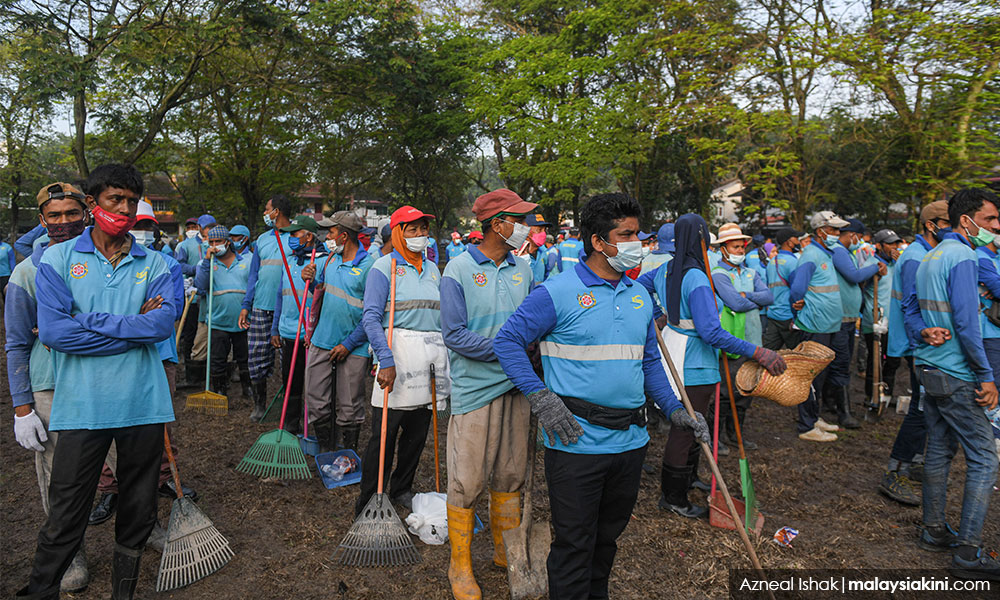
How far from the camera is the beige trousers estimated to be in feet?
11.0

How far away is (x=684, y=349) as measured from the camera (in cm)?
448

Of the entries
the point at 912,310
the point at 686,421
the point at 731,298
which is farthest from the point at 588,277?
the point at 912,310

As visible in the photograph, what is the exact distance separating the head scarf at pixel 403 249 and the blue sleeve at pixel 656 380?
1.92m

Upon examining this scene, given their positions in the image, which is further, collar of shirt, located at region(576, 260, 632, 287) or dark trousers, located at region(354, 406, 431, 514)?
dark trousers, located at region(354, 406, 431, 514)

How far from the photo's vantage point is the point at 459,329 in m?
3.33

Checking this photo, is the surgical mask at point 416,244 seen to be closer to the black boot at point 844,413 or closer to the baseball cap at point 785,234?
the black boot at point 844,413

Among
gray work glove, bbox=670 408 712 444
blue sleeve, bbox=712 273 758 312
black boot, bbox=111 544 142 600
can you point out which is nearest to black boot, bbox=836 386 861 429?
blue sleeve, bbox=712 273 758 312

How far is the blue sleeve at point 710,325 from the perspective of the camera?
4109mm

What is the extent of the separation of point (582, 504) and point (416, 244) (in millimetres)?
2184

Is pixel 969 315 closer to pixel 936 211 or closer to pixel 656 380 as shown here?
pixel 936 211

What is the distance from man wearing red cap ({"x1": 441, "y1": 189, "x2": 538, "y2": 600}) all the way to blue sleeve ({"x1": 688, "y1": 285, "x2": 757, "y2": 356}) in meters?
1.54

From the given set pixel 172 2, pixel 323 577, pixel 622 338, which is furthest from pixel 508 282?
pixel 172 2

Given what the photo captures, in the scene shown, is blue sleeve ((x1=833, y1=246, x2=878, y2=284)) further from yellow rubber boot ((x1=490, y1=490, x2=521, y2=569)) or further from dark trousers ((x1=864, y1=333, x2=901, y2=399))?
yellow rubber boot ((x1=490, y1=490, x2=521, y2=569))

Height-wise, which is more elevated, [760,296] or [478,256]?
[478,256]
